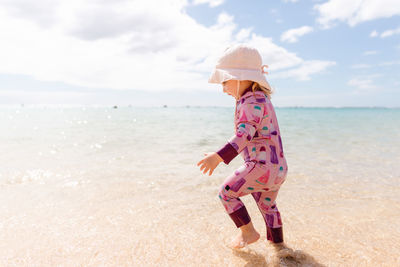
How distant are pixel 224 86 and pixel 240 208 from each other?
3.23ft

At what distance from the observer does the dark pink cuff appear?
1.88m

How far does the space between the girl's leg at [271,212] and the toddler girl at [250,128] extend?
9 centimetres

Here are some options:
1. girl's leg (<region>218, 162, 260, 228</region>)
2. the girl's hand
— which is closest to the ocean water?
girl's leg (<region>218, 162, 260, 228</region>)

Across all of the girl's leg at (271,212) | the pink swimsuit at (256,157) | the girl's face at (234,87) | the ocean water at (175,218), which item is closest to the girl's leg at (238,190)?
the pink swimsuit at (256,157)

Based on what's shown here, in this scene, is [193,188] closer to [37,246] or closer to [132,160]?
[37,246]

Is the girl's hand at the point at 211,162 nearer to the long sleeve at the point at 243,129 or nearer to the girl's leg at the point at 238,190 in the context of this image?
the long sleeve at the point at 243,129

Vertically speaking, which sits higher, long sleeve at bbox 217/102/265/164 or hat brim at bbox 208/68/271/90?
hat brim at bbox 208/68/271/90

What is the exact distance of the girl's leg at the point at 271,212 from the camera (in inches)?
88.9

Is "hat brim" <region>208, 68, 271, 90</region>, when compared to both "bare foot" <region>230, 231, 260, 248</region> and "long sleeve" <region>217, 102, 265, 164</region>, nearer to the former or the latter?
"long sleeve" <region>217, 102, 265, 164</region>

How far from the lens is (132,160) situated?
627 cm

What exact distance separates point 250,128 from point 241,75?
435mm

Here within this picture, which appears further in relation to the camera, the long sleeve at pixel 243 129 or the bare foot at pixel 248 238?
the bare foot at pixel 248 238

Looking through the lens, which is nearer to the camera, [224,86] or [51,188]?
[224,86]

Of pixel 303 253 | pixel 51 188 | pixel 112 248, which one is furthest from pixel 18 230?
pixel 303 253
